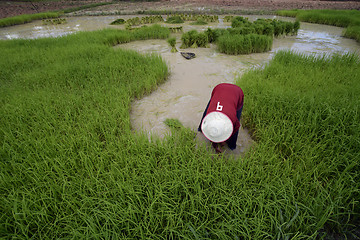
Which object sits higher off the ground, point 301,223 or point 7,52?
point 7,52

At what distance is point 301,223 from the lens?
3.98 feet

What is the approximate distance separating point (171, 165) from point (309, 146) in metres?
1.34

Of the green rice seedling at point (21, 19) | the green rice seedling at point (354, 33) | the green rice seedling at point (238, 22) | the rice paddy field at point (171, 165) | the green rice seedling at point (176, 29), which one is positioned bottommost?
the rice paddy field at point (171, 165)

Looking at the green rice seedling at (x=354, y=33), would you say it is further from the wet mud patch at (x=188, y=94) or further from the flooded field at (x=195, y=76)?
the wet mud patch at (x=188, y=94)

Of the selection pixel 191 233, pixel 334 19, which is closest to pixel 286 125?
pixel 191 233

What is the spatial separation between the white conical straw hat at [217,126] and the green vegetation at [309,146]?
1.44 feet

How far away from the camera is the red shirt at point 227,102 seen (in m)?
1.57

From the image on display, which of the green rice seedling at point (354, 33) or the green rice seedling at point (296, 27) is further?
the green rice seedling at point (296, 27)

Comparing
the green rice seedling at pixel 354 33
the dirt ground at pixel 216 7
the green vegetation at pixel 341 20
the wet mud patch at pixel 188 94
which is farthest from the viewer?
the dirt ground at pixel 216 7

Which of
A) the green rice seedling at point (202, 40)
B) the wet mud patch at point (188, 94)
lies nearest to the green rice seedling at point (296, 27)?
the wet mud patch at point (188, 94)

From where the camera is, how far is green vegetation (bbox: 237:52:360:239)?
4.26ft

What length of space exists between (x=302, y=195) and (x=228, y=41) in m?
4.66

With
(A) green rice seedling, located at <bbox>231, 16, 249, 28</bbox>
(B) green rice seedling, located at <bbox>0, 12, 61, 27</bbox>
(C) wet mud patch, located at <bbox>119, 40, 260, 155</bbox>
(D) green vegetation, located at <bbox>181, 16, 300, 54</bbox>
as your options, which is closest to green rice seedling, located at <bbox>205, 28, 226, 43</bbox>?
(D) green vegetation, located at <bbox>181, 16, 300, 54</bbox>

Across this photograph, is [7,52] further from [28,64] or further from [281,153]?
[281,153]
